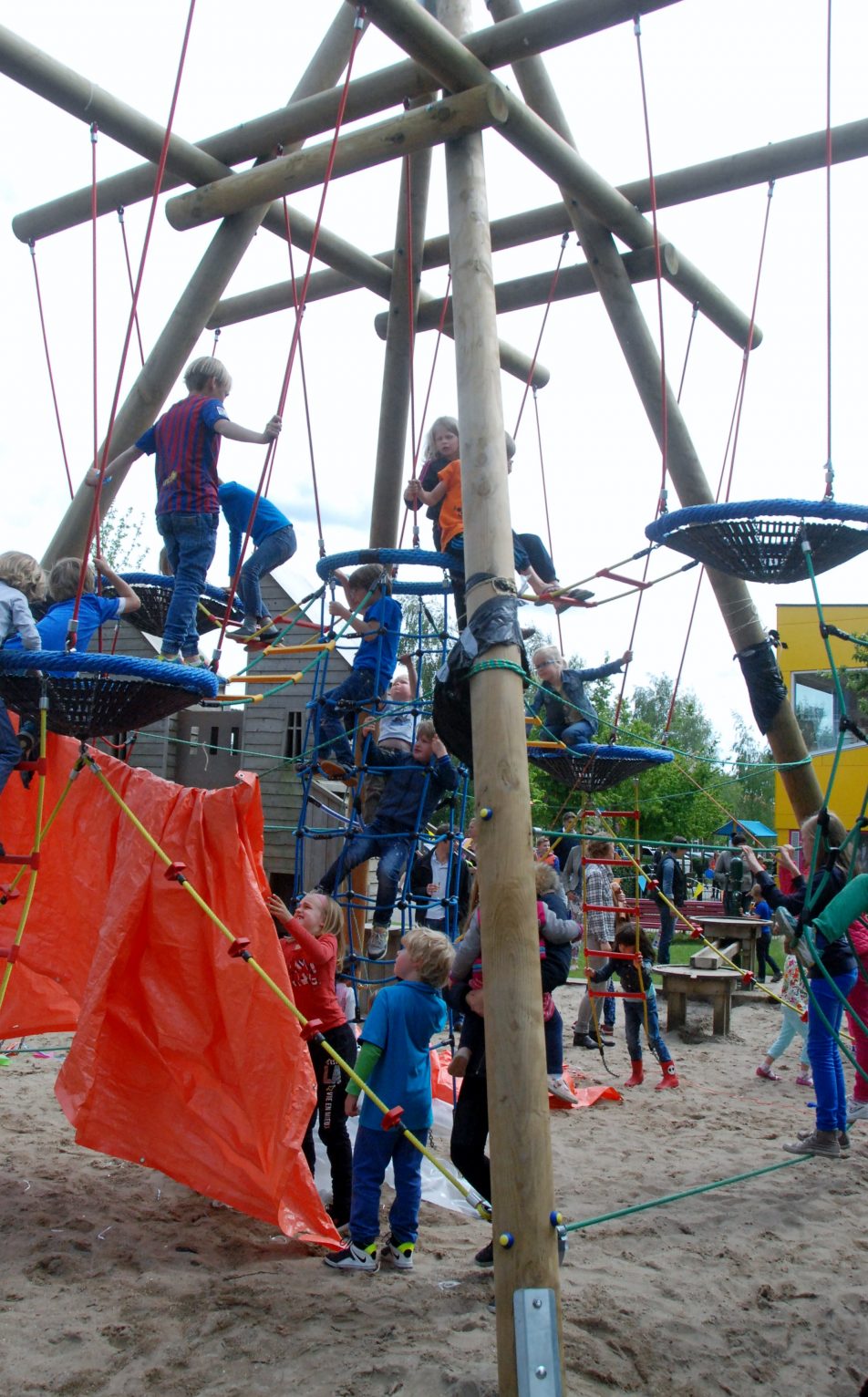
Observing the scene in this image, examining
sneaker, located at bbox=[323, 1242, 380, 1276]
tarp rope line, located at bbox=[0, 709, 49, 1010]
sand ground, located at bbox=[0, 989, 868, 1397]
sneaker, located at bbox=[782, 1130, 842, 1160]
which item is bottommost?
sand ground, located at bbox=[0, 989, 868, 1397]

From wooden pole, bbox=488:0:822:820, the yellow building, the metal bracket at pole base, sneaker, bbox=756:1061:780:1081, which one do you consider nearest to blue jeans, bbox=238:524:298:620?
wooden pole, bbox=488:0:822:820

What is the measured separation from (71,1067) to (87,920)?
Result: 0.80m

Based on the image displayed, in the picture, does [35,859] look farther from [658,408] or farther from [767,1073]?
[767,1073]

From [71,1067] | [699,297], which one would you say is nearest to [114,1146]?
[71,1067]

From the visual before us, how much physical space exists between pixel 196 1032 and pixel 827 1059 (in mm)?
3040

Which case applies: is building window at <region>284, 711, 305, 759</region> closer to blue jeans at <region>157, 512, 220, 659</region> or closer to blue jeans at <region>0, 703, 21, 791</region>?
blue jeans at <region>157, 512, 220, 659</region>

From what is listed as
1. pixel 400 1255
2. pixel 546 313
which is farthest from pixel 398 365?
pixel 400 1255

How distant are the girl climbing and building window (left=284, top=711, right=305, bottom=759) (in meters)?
8.85

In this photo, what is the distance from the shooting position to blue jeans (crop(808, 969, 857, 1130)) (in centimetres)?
515

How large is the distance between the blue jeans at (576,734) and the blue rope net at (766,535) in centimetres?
213

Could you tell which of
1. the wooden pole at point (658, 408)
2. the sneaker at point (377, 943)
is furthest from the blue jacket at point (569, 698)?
the sneaker at point (377, 943)

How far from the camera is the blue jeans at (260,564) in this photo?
559 cm

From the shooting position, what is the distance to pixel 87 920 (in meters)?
4.48

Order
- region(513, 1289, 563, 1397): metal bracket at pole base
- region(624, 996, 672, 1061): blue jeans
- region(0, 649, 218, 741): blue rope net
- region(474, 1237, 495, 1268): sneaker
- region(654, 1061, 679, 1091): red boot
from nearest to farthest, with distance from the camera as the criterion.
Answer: region(513, 1289, 563, 1397): metal bracket at pole base, region(0, 649, 218, 741): blue rope net, region(474, 1237, 495, 1268): sneaker, region(654, 1061, 679, 1091): red boot, region(624, 996, 672, 1061): blue jeans
